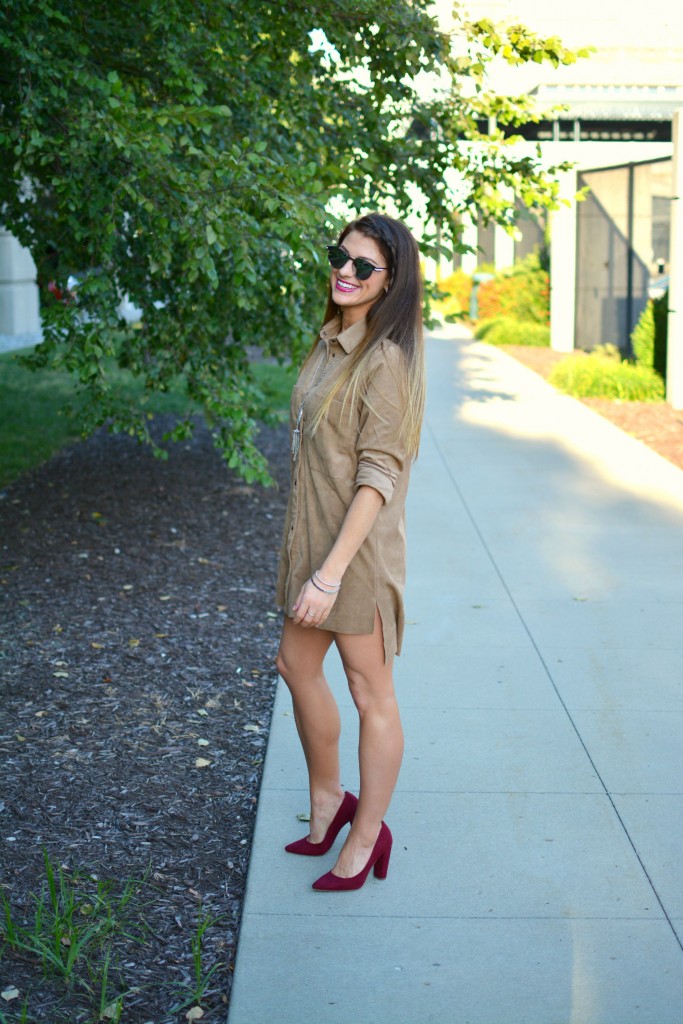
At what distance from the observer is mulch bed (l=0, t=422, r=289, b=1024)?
126 inches

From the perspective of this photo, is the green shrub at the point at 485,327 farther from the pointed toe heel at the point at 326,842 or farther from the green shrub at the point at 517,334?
the pointed toe heel at the point at 326,842

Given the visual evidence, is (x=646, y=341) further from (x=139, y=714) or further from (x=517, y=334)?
(x=139, y=714)

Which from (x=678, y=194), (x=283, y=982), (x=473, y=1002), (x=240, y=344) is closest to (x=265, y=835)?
(x=283, y=982)

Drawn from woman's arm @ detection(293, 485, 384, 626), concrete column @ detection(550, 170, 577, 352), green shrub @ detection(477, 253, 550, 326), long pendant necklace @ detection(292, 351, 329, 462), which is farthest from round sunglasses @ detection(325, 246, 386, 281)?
green shrub @ detection(477, 253, 550, 326)

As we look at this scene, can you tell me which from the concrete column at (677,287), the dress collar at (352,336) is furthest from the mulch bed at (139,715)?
the concrete column at (677,287)

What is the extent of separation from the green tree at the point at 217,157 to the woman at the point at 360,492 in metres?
1.88

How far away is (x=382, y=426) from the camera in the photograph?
3.07m

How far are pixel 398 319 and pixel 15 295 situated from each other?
22489 mm

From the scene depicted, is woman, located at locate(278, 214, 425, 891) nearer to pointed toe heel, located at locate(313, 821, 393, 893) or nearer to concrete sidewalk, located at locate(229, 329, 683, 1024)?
pointed toe heel, located at locate(313, 821, 393, 893)

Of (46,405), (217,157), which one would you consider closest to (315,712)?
(217,157)

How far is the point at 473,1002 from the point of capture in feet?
9.43

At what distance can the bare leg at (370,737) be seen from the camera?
3.24m

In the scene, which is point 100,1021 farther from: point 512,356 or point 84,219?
point 512,356

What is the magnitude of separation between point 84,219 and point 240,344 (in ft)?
4.92
